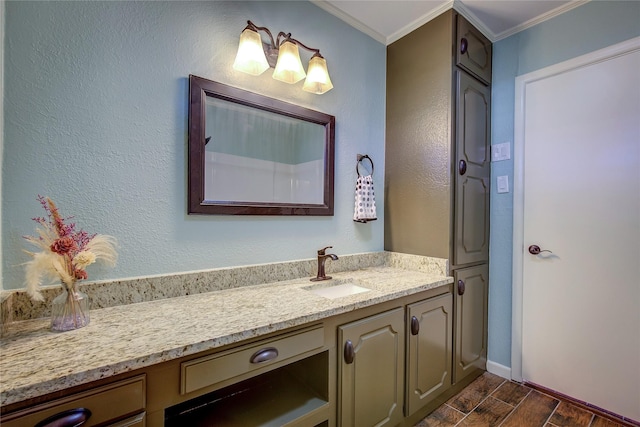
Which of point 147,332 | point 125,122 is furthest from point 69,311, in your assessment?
point 125,122

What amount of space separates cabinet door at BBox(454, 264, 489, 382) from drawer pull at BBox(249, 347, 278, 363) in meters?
1.32

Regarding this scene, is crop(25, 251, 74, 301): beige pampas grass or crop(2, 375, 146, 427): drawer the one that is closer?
crop(2, 375, 146, 427): drawer

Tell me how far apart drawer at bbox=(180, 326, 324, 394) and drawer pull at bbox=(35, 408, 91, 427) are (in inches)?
8.7

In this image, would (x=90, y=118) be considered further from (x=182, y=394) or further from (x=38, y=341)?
(x=182, y=394)

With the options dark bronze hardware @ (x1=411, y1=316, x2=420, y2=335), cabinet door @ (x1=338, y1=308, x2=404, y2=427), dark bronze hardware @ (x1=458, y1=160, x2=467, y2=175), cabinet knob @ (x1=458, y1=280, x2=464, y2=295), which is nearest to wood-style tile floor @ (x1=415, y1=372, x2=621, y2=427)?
cabinet door @ (x1=338, y1=308, x2=404, y2=427)

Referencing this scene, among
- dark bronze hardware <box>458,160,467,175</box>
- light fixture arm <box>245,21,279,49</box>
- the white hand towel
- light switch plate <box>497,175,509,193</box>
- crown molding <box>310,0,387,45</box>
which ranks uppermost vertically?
crown molding <box>310,0,387,45</box>

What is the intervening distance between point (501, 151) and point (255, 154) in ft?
5.75

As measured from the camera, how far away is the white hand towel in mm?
1932

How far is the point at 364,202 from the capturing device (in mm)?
1946

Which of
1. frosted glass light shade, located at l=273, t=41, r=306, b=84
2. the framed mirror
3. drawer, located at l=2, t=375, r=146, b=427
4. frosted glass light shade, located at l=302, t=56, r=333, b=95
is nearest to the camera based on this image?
drawer, located at l=2, t=375, r=146, b=427

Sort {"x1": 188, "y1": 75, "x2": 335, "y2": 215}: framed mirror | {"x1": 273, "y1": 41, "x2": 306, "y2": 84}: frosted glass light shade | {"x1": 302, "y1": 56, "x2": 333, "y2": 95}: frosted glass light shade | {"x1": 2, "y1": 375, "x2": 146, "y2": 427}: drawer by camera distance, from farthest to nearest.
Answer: {"x1": 302, "y1": 56, "x2": 333, "y2": 95}: frosted glass light shade
{"x1": 273, "y1": 41, "x2": 306, "y2": 84}: frosted glass light shade
{"x1": 188, "y1": 75, "x2": 335, "y2": 215}: framed mirror
{"x1": 2, "y1": 375, "x2": 146, "y2": 427}: drawer

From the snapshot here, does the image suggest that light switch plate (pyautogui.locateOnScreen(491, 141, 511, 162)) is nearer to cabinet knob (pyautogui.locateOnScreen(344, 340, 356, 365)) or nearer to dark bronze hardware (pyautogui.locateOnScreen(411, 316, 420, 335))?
dark bronze hardware (pyautogui.locateOnScreen(411, 316, 420, 335))

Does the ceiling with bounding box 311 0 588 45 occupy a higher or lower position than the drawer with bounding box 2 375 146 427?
higher

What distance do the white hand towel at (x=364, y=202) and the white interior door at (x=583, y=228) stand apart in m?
1.05
